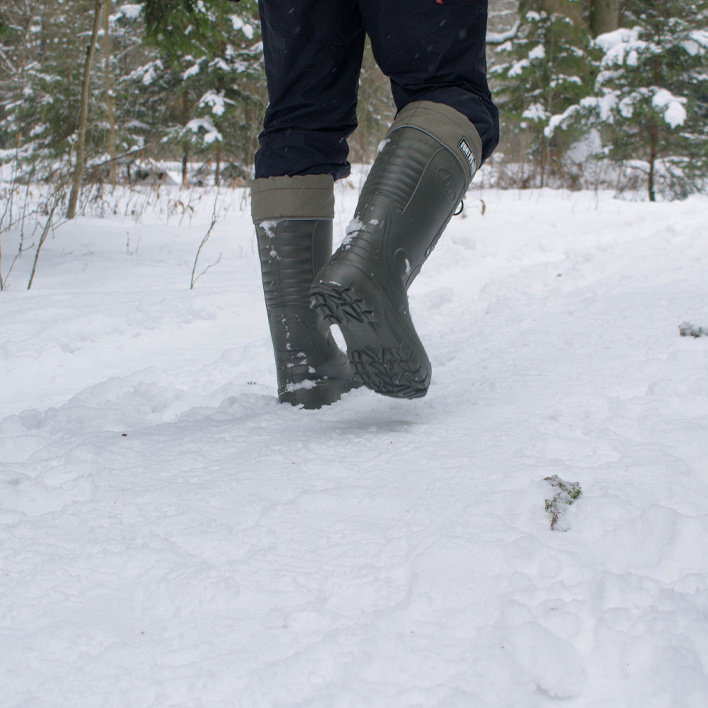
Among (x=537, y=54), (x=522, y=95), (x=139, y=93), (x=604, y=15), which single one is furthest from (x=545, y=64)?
(x=139, y=93)

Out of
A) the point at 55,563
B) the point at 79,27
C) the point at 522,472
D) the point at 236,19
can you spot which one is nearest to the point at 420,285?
the point at 522,472

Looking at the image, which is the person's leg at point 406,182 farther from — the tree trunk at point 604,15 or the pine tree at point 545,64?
the tree trunk at point 604,15

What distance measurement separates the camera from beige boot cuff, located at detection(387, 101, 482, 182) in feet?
3.91

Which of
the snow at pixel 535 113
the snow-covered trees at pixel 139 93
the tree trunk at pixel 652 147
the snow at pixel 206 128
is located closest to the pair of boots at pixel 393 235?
the snow-covered trees at pixel 139 93

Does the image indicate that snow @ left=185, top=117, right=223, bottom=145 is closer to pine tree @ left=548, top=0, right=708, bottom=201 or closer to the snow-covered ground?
pine tree @ left=548, top=0, right=708, bottom=201

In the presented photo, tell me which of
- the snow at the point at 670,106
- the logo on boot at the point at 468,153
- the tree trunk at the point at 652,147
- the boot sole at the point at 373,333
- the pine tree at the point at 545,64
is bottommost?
the boot sole at the point at 373,333

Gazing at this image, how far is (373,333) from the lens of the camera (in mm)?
1151

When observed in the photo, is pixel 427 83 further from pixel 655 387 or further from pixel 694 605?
pixel 694 605

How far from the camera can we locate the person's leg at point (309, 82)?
4.30ft

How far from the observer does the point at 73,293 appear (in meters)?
2.71

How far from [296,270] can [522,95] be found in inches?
431

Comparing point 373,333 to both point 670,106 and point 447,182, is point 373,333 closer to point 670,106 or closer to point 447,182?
point 447,182

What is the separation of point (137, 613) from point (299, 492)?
0.31 metres

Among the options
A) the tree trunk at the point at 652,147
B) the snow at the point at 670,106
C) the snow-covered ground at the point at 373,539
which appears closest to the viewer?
the snow-covered ground at the point at 373,539
